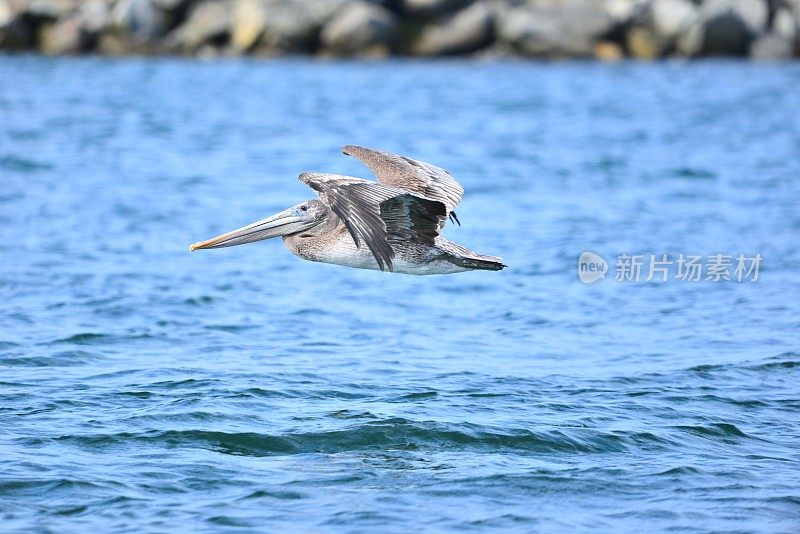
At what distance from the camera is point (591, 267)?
1320 centimetres

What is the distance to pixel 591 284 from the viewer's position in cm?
1274

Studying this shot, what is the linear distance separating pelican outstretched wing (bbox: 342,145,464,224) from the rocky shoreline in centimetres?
2875

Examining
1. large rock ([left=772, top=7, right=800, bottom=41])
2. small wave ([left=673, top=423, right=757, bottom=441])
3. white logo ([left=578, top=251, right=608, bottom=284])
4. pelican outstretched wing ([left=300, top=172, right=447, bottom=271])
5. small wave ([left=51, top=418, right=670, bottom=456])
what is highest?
large rock ([left=772, top=7, right=800, bottom=41])

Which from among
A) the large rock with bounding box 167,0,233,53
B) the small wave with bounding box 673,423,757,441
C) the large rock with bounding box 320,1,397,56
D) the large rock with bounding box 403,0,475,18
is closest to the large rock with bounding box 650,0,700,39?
the large rock with bounding box 403,0,475,18

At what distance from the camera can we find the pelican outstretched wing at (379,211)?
7.08 m

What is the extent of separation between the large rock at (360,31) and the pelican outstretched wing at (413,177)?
94.2 feet

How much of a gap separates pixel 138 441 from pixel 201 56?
32779 mm

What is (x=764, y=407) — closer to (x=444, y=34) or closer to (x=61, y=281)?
(x=61, y=281)

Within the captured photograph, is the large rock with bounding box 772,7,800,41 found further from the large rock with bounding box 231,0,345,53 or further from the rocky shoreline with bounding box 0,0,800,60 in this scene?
the large rock with bounding box 231,0,345,53

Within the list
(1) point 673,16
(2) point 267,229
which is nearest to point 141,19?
(1) point 673,16

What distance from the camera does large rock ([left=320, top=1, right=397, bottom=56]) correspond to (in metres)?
37.2

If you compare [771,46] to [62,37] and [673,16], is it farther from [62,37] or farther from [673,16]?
[62,37]

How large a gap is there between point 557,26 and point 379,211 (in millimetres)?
31530

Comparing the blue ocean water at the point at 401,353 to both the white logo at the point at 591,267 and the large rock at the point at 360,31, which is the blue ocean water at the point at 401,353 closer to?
the white logo at the point at 591,267
